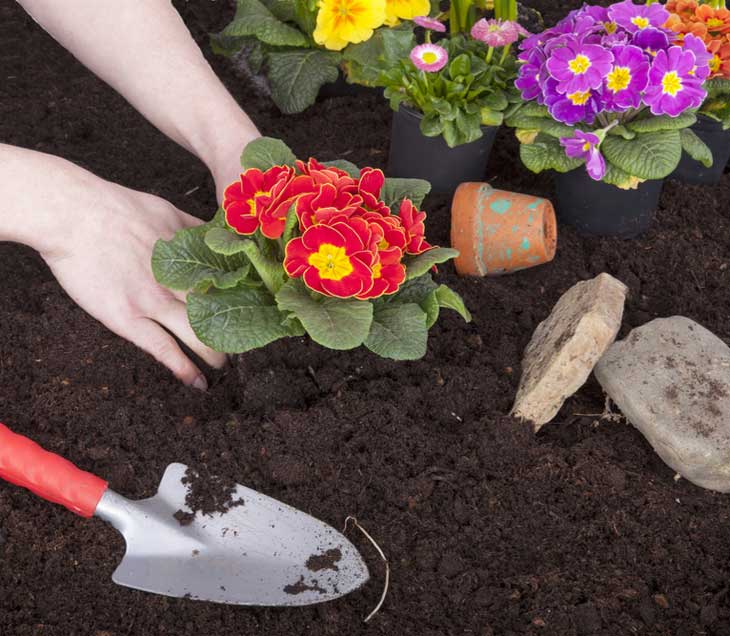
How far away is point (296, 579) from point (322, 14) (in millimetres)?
1799

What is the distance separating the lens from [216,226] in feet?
6.93

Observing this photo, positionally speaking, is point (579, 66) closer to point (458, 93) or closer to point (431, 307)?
point (458, 93)

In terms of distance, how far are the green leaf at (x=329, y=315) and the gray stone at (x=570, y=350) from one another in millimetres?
462

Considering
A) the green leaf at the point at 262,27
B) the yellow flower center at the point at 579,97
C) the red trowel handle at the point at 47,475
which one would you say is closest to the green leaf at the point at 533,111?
the yellow flower center at the point at 579,97

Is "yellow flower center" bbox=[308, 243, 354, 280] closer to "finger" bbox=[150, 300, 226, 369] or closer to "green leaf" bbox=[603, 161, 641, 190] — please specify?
"finger" bbox=[150, 300, 226, 369]

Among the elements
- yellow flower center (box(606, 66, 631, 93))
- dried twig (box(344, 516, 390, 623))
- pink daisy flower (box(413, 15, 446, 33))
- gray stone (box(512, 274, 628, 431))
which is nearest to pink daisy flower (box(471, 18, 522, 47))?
pink daisy flower (box(413, 15, 446, 33))

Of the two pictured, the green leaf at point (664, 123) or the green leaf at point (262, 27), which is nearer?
the green leaf at point (664, 123)

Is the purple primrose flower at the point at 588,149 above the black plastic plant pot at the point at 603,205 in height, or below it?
above

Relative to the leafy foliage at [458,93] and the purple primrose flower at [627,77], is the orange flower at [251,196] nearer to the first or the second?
the leafy foliage at [458,93]

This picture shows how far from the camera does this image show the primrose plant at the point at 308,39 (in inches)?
113

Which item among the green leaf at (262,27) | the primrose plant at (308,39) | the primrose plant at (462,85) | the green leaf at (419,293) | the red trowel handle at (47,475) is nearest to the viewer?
the red trowel handle at (47,475)

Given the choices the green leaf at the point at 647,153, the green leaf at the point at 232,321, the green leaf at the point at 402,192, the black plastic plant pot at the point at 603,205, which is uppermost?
the green leaf at the point at 232,321

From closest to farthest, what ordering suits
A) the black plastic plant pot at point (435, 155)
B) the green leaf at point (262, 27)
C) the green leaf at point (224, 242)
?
the green leaf at point (224, 242) < the black plastic plant pot at point (435, 155) < the green leaf at point (262, 27)

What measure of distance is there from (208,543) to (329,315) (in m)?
0.54
